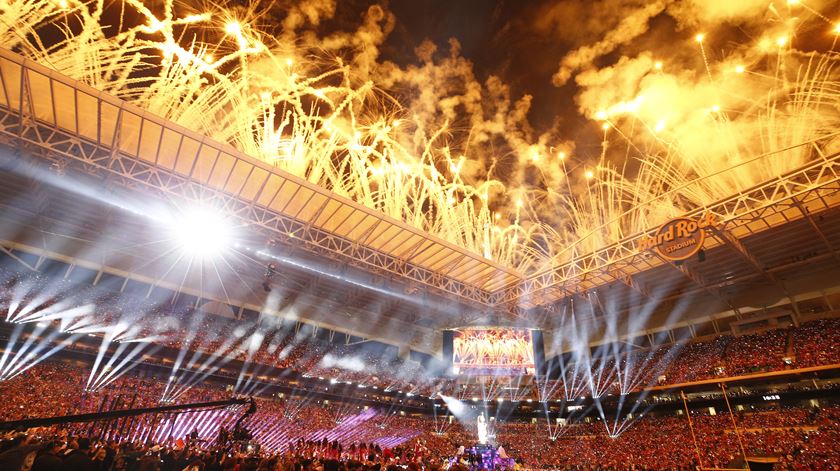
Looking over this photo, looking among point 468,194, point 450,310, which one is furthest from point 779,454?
point 468,194

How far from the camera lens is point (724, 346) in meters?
20.9

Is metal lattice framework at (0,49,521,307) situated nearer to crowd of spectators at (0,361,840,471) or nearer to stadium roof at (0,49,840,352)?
stadium roof at (0,49,840,352)

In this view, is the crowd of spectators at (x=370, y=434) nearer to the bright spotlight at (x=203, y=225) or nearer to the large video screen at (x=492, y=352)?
the large video screen at (x=492, y=352)

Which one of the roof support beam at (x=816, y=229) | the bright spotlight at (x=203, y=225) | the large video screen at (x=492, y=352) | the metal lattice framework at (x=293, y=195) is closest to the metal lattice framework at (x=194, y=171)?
the metal lattice framework at (x=293, y=195)

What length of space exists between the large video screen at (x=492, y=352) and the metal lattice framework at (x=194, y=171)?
8569mm

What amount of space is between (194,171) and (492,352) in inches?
748

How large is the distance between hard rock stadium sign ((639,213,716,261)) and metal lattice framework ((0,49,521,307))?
6.02 metres

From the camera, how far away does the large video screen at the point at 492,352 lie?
23.3 meters

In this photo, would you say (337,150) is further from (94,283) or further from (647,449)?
(647,449)

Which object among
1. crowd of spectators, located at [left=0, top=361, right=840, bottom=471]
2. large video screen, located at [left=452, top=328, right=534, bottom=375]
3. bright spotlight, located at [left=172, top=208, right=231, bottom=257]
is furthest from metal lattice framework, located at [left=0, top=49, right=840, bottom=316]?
crowd of spectators, located at [left=0, top=361, right=840, bottom=471]

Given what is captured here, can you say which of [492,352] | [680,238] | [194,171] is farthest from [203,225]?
[492,352]

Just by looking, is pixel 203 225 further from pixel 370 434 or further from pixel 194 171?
pixel 370 434

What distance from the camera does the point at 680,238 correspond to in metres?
12.5

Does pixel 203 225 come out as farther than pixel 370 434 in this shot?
No
